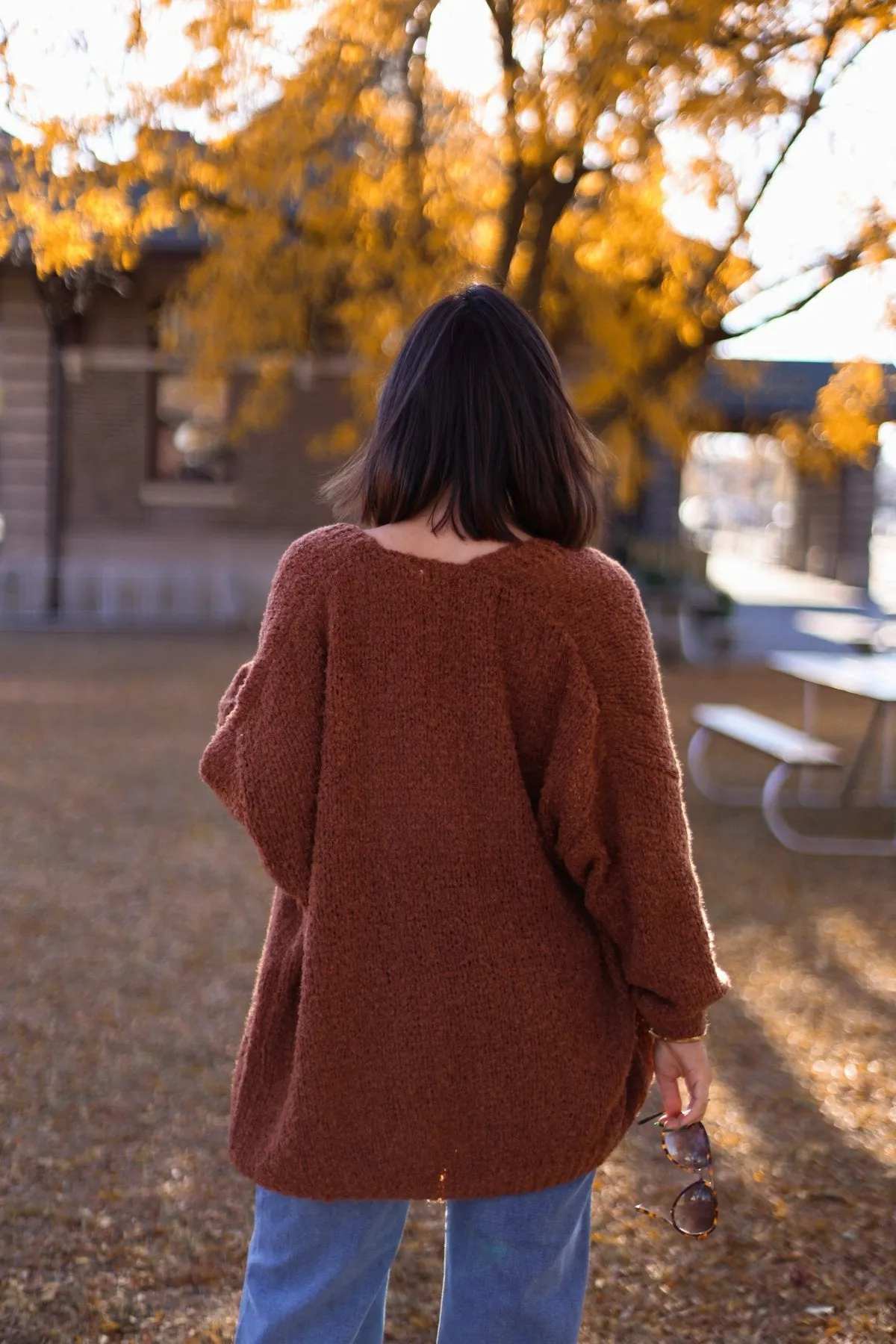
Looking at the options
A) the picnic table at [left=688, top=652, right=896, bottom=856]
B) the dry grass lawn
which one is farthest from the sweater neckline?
the picnic table at [left=688, top=652, right=896, bottom=856]

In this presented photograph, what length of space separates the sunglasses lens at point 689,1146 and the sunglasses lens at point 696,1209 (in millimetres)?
95

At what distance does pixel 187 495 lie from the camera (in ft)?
58.7

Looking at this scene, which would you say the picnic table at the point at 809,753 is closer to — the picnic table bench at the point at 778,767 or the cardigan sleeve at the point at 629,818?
the picnic table bench at the point at 778,767

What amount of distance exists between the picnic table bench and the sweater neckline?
5.06 m

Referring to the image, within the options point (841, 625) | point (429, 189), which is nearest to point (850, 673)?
point (429, 189)

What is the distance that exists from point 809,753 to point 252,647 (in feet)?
32.0

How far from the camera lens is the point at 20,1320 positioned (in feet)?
9.22

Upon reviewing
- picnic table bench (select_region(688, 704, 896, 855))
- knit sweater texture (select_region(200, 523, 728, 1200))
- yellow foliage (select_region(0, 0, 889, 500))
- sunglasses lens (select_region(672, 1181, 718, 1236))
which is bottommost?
picnic table bench (select_region(688, 704, 896, 855))

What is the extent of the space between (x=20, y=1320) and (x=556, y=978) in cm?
177

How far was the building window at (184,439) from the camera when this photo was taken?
18.1 meters

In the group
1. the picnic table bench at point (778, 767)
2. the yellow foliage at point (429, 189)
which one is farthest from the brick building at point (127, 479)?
the picnic table bench at point (778, 767)

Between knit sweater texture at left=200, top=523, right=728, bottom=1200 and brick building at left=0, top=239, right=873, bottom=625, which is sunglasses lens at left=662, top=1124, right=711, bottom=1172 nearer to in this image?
knit sweater texture at left=200, top=523, right=728, bottom=1200

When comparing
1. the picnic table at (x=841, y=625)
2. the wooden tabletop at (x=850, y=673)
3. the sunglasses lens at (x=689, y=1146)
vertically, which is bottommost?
the picnic table at (x=841, y=625)

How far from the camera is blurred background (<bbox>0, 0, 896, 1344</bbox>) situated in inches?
126
